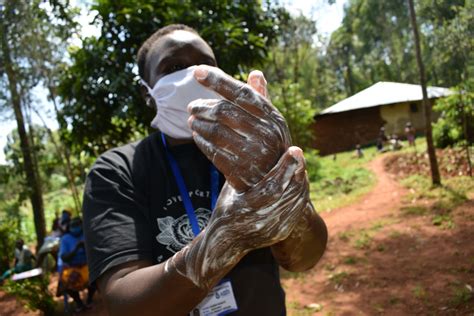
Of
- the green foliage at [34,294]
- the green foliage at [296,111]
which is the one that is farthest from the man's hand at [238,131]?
the green foliage at [296,111]

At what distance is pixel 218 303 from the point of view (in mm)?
1126

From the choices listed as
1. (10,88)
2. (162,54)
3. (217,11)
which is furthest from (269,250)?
(10,88)

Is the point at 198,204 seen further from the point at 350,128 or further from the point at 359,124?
the point at 350,128

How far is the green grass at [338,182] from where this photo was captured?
26.9ft

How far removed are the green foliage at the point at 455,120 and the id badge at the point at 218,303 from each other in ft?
21.7

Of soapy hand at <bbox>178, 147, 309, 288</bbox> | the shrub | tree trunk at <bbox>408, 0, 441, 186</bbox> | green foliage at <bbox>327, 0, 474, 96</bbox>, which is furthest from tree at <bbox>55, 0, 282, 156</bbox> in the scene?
the shrub

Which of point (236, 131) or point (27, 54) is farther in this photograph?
point (27, 54)

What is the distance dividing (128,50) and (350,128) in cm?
240

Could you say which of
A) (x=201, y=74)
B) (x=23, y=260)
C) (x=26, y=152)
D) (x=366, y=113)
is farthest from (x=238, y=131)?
(x=26, y=152)

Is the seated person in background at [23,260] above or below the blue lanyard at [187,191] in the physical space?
below

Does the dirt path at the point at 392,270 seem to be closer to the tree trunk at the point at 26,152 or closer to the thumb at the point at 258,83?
the thumb at the point at 258,83

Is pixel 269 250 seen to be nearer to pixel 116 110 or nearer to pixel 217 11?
pixel 116 110

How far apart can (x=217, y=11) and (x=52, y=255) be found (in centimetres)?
641

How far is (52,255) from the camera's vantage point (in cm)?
795
